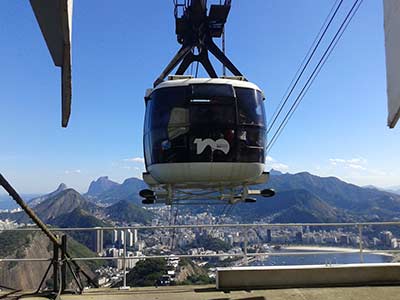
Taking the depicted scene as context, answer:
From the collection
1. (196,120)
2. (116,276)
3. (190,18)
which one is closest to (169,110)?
(196,120)

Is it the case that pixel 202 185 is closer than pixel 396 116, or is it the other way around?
pixel 396 116

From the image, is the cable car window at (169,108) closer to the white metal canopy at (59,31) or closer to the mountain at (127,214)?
the white metal canopy at (59,31)

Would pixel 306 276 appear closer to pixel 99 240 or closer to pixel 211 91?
pixel 99 240

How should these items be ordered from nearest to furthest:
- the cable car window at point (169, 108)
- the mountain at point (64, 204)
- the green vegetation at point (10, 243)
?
the cable car window at point (169, 108)
the green vegetation at point (10, 243)
the mountain at point (64, 204)

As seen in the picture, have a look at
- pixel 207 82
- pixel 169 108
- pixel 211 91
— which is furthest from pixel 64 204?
pixel 211 91

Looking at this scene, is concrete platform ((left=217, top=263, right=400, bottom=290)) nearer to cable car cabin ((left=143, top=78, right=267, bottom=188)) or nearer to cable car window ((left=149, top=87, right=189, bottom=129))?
cable car cabin ((left=143, top=78, right=267, bottom=188))

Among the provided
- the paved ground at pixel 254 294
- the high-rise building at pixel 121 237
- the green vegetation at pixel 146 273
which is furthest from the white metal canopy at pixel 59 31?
the green vegetation at pixel 146 273

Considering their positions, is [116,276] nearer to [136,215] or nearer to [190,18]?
[190,18]
